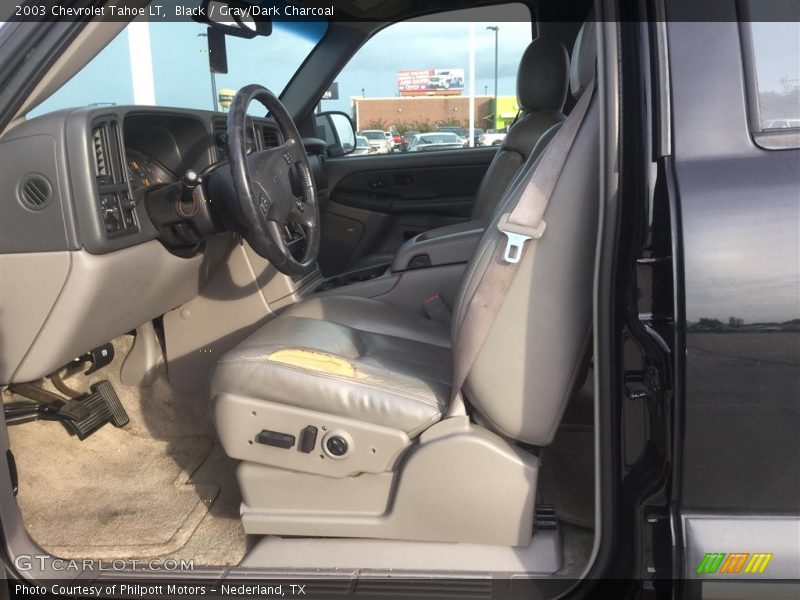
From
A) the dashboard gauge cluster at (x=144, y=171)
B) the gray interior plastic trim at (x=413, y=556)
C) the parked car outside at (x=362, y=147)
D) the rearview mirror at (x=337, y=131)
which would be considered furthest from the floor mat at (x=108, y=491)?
the parked car outside at (x=362, y=147)

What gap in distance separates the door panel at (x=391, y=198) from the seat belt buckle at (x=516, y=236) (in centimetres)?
216

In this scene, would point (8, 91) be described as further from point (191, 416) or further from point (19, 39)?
point (191, 416)

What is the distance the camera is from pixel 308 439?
1367 millimetres

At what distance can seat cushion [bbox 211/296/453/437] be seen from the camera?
135 centimetres

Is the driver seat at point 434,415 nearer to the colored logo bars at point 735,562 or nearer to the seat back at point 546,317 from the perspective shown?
the seat back at point 546,317

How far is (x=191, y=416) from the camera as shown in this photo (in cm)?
221

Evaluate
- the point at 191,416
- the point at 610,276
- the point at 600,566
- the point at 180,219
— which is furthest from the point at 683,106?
the point at 191,416

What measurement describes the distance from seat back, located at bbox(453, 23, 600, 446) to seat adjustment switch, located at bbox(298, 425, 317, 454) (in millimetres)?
346

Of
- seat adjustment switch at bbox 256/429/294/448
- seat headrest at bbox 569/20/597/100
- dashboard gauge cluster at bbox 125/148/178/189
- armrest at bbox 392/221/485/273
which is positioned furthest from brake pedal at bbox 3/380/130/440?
seat headrest at bbox 569/20/597/100

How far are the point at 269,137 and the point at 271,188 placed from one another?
2.66 ft

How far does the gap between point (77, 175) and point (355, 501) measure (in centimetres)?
95

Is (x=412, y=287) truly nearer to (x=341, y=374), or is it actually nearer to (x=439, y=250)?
(x=439, y=250)

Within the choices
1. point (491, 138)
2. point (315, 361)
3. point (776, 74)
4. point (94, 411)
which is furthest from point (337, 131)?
point (776, 74)

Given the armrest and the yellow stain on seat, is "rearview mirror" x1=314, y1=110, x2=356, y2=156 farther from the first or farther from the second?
the yellow stain on seat
